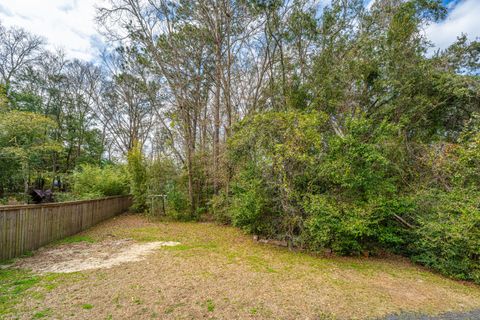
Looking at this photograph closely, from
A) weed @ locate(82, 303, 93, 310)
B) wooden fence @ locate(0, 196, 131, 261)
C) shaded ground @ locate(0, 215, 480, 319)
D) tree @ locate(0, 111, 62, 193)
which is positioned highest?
tree @ locate(0, 111, 62, 193)

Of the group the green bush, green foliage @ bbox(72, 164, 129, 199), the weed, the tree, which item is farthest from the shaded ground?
the tree

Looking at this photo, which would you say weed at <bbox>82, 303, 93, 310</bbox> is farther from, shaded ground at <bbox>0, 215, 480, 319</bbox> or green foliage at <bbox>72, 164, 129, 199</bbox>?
green foliage at <bbox>72, 164, 129, 199</bbox>

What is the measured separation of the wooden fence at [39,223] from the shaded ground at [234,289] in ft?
1.65

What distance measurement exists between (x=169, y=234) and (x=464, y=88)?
421 inches

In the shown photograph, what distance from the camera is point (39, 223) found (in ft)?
17.6

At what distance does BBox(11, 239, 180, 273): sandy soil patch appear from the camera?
13.8ft

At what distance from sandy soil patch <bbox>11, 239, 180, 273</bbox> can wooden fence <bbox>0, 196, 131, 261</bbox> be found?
1.10 ft

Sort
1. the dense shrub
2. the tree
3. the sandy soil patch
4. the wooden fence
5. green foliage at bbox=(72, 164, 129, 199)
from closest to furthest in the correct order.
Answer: the sandy soil patch, the wooden fence, the dense shrub, the tree, green foliage at bbox=(72, 164, 129, 199)

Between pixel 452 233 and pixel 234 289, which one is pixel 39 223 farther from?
pixel 452 233

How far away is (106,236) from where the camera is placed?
668 centimetres

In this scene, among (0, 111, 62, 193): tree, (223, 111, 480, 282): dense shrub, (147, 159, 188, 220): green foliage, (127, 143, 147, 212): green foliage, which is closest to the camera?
(223, 111, 480, 282): dense shrub

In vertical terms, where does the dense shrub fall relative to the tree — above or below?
below

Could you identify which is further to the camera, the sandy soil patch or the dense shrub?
the dense shrub

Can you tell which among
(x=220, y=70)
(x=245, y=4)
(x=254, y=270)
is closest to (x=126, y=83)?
(x=220, y=70)
